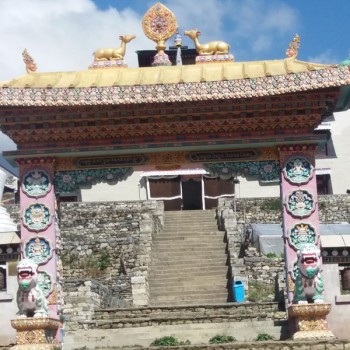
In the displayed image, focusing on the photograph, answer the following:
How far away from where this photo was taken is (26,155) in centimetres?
1698

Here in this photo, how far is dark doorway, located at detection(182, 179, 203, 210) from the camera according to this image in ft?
138

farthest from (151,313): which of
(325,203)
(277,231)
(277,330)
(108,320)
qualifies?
(325,203)

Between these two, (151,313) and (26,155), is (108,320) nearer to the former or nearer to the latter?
(151,313)

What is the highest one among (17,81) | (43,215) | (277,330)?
(17,81)

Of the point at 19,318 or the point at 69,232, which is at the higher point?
the point at 69,232

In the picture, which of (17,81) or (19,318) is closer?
(19,318)

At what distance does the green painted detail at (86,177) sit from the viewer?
1716 cm

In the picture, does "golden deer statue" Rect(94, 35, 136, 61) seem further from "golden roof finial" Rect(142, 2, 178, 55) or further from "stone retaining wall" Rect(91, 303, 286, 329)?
"stone retaining wall" Rect(91, 303, 286, 329)

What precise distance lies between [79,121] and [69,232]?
19.4m

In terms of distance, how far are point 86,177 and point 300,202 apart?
3753 millimetres

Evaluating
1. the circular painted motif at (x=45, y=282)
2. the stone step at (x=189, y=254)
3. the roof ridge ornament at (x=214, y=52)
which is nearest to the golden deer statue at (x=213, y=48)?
the roof ridge ornament at (x=214, y=52)

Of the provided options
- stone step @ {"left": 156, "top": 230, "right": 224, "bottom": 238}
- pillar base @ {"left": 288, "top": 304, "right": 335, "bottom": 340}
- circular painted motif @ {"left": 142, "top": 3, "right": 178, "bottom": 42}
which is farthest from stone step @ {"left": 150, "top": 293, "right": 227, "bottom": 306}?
pillar base @ {"left": 288, "top": 304, "right": 335, "bottom": 340}

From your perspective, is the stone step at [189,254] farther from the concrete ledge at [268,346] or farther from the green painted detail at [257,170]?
the concrete ledge at [268,346]

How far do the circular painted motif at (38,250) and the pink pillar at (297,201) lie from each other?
4062mm
